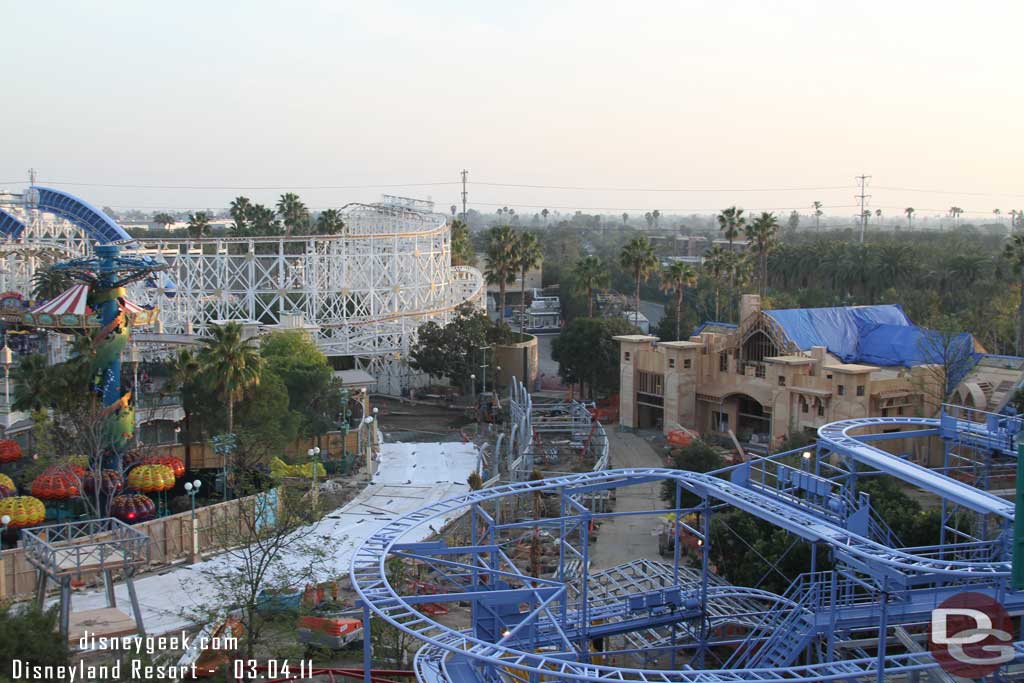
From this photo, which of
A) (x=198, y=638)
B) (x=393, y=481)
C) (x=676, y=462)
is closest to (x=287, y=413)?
(x=393, y=481)

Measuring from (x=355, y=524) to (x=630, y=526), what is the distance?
8499 millimetres

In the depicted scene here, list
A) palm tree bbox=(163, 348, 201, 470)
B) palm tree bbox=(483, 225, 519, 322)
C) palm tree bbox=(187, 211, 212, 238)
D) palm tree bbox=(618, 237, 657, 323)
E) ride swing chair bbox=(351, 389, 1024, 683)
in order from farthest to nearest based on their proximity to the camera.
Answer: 1. palm tree bbox=(187, 211, 212, 238)
2. palm tree bbox=(483, 225, 519, 322)
3. palm tree bbox=(618, 237, 657, 323)
4. palm tree bbox=(163, 348, 201, 470)
5. ride swing chair bbox=(351, 389, 1024, 683)

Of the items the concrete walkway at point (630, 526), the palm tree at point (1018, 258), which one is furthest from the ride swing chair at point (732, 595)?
the palm tree at point (1018, 258)

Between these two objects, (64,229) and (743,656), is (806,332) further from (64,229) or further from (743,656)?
(64,229)

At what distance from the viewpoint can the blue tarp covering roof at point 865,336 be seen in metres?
42.2

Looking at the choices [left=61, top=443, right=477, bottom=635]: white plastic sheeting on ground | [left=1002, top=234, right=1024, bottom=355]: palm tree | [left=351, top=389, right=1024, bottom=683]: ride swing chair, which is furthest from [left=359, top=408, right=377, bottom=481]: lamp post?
[left=1002, top=234, right=1024, bottom=355]: palm tree

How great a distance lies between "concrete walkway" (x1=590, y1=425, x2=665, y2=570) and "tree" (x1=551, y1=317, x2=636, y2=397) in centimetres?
1083

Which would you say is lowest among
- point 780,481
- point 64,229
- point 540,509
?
point 540,509

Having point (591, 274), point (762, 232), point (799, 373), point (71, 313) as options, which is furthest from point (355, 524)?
point (762, 232)

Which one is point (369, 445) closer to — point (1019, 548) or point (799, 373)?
point (799, 373)

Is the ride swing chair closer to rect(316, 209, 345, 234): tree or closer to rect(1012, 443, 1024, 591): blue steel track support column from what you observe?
rect(1012, 443, 1024, 591): blue steel track support column

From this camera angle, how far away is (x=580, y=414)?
43844mm

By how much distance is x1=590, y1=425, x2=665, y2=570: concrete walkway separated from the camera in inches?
1159

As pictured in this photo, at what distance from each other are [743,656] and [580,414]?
80.7ft
